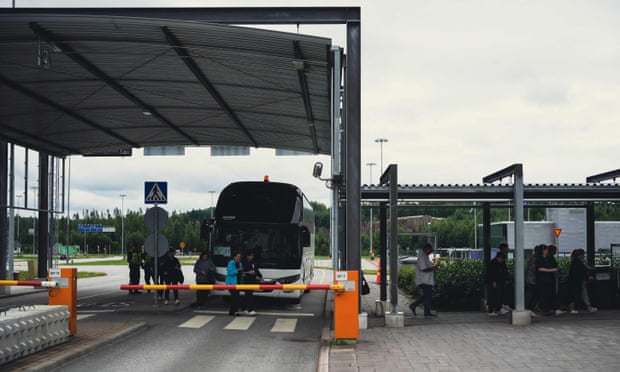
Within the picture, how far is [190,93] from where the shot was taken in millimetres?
20812

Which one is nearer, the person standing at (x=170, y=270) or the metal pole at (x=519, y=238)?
the metal pole at (x=519, y=238)

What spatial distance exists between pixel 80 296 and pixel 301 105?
10115 millimetres

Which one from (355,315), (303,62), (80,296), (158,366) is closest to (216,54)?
(303,62)

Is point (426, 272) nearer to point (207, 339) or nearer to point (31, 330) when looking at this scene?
point (207, 339)

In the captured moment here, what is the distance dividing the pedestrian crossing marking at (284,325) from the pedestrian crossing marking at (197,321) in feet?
5.10

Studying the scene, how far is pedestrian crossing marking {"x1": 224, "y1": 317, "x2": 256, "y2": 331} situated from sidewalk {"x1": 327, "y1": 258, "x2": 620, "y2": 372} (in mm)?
2655

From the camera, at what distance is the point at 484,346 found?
11977mm

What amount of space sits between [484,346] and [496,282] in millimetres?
4706

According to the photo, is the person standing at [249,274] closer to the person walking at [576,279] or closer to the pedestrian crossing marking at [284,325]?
the pedestrian crossing marking at [284,325]

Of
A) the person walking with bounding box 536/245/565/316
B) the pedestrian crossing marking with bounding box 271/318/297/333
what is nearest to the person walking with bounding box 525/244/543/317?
the person walking with bounding box 536/245/565/316

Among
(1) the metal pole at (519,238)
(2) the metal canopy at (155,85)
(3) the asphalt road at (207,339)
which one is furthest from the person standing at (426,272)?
(2) the metal canopy at (155,85)

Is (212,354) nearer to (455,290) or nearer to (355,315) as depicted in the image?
(355,315)

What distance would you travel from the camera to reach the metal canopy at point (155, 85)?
1491cm

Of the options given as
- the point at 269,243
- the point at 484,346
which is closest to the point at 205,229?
the point at 269,243
